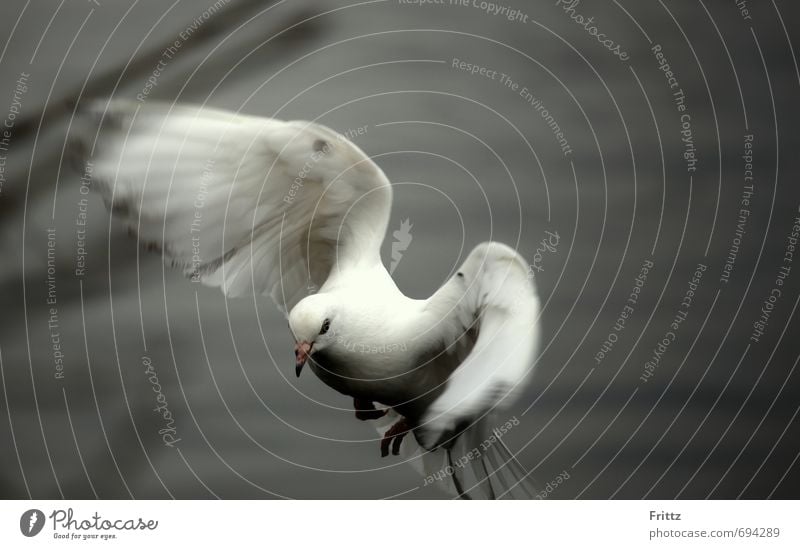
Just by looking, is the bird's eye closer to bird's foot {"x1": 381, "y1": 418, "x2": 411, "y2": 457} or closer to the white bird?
the white bird

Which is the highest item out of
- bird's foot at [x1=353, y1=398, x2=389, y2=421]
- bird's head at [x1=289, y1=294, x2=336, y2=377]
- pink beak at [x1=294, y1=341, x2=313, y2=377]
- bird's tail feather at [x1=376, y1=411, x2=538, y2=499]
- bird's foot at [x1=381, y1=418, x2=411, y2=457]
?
bird's head at [x1=289, y1=294, x2=336, y2=377]

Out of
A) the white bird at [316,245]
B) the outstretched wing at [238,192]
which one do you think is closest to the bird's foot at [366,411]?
the white bird at [316,245]

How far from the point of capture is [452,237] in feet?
2.76

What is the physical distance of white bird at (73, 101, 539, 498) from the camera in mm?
811

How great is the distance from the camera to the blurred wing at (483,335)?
80 centimetres

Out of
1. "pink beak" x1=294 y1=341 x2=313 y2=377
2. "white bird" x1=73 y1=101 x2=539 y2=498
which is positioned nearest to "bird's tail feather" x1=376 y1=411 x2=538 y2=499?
"white bird" x1=73 y1=101 x2=539 y2=498

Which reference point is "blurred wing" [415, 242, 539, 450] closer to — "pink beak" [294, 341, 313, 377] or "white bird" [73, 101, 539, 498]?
"white bird" [73, 101, 539, 498]

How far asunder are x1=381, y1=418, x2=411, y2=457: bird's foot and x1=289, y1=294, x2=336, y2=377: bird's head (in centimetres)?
12

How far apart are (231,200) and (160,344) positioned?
165mm

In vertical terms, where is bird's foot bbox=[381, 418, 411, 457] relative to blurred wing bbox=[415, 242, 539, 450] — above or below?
below

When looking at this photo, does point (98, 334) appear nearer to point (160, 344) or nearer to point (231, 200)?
point (160, 344)

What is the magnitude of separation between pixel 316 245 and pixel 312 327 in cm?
10

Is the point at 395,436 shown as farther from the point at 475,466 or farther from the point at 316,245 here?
the point at 316,245
